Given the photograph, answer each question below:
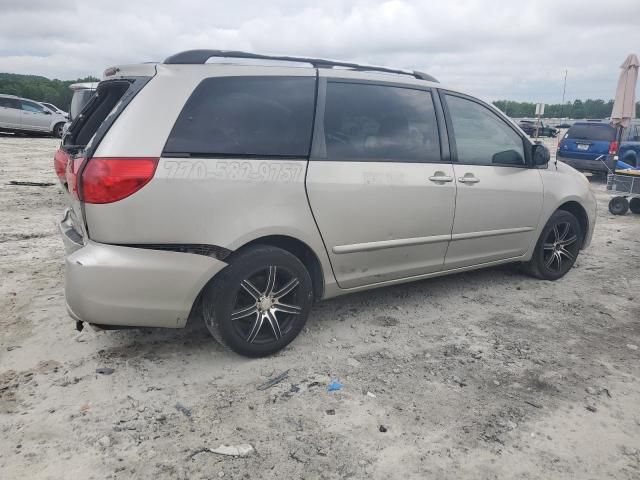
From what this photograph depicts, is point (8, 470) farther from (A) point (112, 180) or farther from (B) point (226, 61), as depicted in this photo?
(B) point (226, 61)

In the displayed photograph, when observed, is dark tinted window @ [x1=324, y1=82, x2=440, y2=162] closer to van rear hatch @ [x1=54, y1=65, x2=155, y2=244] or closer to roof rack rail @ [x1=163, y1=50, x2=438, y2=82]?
roof rack rail @ [x1=163, y1=50, x2=438, y2=82]

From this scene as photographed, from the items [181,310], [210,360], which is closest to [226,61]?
[181,310]

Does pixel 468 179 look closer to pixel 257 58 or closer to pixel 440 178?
pixel 440 178

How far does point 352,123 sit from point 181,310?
1.68 m

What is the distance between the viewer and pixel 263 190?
3.06 metres

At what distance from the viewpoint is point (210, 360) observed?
3.26 meters

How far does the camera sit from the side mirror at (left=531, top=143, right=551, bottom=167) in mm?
4619

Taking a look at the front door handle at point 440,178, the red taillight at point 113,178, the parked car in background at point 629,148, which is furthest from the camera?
the parked car in background at point 629,148

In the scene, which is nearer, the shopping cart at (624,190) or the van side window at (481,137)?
the van side window at (481,137)

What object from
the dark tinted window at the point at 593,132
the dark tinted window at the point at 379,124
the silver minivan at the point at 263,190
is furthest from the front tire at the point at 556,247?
the dark tinted window at the point at 593,132

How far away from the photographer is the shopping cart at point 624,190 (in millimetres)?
8586

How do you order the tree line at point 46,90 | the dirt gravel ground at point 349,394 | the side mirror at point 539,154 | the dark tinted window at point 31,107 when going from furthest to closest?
the tree line at point 46,90 < the dark tinted window at point 31,107 < the side mirror at point 539,154 < the dirt gravel ground at point 349,394

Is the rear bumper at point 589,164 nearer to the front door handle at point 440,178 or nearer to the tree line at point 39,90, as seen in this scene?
the front door handle at point 440,178

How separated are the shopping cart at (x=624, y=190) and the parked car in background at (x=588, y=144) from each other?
4.14 meters
